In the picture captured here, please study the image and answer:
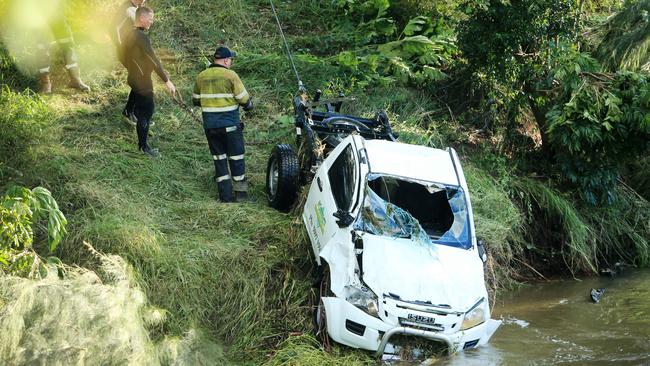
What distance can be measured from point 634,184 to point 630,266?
1.52 meters

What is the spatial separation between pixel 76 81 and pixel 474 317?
724cm

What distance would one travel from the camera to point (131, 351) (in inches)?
241

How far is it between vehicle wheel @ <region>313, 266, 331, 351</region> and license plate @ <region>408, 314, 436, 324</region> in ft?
2.78

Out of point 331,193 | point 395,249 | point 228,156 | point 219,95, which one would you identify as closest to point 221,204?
point 228,156

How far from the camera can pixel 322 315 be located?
7605 mm

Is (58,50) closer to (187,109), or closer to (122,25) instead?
(122,25)

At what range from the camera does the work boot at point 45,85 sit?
1162 centimetres

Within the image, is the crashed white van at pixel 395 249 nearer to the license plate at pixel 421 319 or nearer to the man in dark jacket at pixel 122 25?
the license plate at pixel 421 319

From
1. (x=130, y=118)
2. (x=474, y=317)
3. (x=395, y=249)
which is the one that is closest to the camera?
(x=474, y=317)

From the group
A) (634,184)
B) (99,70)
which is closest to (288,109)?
(99,70)

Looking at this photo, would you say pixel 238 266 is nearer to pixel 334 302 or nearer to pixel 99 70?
pixel 334 302

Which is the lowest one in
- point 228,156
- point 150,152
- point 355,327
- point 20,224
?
point 355,327

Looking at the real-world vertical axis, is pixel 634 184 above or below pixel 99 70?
below

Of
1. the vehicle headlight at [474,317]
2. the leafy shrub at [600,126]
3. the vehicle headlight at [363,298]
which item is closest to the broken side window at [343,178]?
the vehicle headlight at [363,298]
